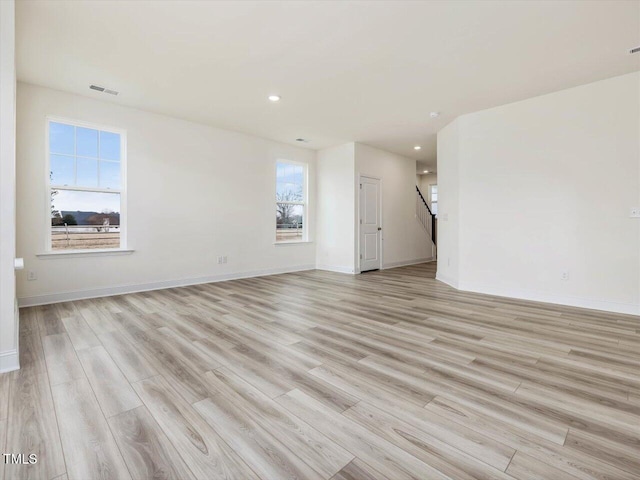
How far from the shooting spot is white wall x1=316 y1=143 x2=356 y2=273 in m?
6.66

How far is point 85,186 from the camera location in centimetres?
440

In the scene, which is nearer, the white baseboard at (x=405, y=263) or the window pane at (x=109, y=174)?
the window pane at (x=109, y=174)

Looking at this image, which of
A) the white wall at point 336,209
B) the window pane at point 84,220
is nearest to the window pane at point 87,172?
the window pane at point 84,220

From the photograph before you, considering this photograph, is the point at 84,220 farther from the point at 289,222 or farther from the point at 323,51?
the point at 323,51

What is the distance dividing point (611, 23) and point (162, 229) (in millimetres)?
5898

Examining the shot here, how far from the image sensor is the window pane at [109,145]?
14.9 feet

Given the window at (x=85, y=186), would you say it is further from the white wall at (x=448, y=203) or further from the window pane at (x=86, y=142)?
the white wall at (x=448, y=203)

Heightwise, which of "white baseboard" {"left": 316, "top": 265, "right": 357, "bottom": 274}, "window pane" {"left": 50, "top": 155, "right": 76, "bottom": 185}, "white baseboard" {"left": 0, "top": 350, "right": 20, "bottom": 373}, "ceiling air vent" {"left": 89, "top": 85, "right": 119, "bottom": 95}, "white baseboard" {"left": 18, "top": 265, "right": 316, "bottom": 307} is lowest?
"white baseboard" {"left": 0, "top": 350, "right": 20, "bottom": 373}

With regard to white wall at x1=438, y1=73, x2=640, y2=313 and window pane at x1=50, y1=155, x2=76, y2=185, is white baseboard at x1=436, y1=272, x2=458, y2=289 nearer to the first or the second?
white wall at x1=438, y1=73, x2=640, y2=313

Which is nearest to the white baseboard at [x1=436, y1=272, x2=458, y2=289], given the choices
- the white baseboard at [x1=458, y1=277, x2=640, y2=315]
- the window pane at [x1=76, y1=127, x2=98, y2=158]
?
the white baseboard at [x1=458, y1=277, x2=640, y2=315]

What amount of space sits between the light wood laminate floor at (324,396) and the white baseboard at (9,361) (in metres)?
0.06

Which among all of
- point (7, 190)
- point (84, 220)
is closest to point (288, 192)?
point (84, 220)

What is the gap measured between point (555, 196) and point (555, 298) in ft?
4.48

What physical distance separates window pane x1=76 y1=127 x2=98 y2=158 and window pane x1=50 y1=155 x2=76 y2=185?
0.18 m
